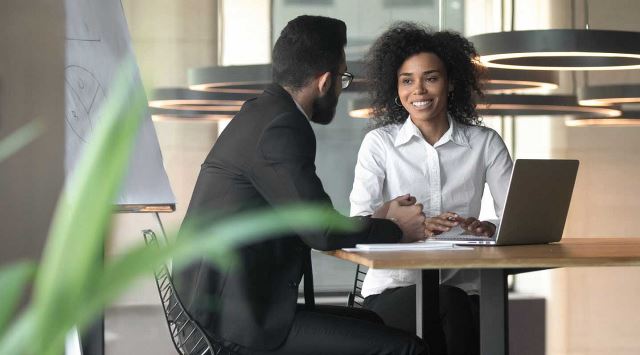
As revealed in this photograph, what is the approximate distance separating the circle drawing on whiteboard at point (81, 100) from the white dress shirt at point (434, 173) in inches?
35.4

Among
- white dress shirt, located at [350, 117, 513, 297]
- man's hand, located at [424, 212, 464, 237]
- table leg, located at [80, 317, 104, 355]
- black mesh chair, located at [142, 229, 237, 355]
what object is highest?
white dress shirt, located at [350, 117, 513, 297]

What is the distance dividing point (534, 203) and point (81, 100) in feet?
4.81

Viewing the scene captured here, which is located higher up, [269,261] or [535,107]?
[535,107]

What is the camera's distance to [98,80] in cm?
333

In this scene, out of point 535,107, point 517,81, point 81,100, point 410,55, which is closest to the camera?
point 81,100

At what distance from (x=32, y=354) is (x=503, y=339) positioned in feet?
7.42

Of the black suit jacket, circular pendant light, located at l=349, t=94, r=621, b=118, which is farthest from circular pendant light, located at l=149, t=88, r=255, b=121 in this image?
the black suit jacket

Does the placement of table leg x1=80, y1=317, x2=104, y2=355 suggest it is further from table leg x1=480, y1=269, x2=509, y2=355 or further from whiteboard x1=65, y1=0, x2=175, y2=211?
table leg x1=480, y1=269, x2=509, y2=355

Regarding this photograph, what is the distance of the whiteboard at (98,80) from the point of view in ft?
10.7

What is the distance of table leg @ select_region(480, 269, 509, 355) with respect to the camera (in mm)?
2537

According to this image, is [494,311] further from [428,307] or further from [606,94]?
[606,94]

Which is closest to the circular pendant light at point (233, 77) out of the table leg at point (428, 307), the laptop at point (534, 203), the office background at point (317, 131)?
the office background at point (317, 131)

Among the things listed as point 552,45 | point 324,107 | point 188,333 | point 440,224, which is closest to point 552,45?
point 552,45

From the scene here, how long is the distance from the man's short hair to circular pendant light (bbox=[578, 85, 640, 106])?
3239 millimetres
